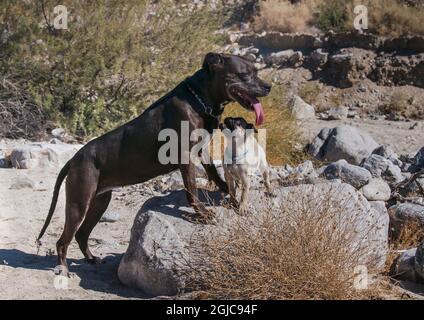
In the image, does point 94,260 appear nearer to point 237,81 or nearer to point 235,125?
point 235,125

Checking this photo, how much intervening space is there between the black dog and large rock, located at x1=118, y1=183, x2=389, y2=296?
253 millimetres

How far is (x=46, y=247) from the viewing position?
8.24 m

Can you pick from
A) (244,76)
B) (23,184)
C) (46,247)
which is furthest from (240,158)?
(23,184)

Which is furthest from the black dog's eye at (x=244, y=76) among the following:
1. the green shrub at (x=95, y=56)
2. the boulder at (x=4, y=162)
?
the green shrub at (x=95, y=56)

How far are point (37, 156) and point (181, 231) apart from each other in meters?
5.02

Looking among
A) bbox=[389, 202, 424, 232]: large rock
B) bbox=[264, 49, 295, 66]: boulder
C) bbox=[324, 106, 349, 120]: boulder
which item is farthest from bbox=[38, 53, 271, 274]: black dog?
bbox=[264, 49, 295, 66]: boulder

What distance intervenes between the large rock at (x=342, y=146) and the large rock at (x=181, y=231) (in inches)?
252

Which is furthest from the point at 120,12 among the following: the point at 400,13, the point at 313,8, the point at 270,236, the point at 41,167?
the point at 313,8

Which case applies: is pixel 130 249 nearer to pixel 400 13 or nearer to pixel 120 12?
pixel 120 12

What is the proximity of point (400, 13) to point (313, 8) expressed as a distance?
4465 mm

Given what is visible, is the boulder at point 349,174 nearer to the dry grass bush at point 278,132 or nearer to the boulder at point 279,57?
the dry grass bush at point 278,132

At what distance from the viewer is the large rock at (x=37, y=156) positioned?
36.5 feet

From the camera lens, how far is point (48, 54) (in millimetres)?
14234

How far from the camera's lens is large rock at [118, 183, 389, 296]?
646 centimetres
